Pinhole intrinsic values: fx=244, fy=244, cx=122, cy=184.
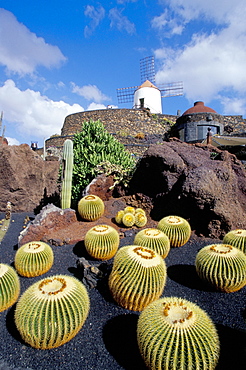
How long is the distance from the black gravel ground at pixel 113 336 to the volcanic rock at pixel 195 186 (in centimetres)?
171

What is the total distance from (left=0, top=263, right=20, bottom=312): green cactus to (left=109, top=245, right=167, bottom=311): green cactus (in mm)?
1440

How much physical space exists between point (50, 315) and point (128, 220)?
3.51 meters

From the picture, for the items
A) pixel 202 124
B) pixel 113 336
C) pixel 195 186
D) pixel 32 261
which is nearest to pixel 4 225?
pixel 32 261

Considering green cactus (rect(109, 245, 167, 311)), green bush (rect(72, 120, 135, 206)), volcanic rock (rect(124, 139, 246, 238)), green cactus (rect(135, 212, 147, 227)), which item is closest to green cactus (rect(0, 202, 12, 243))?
green bush (rect(72, 120, 135, 206))

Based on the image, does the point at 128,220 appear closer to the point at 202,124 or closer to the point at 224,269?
the point at 224,269

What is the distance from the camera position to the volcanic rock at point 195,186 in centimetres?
547

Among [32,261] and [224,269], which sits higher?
[224,269]

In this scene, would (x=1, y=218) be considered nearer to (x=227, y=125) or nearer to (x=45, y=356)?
(x=45, y=356)

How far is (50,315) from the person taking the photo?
8.48ft

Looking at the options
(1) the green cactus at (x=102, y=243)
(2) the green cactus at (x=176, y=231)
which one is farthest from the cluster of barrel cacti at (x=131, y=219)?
(1) the green cactus at (x=102, y=243)

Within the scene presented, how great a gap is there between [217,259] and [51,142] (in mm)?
29565

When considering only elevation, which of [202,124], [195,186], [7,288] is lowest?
[7,288]

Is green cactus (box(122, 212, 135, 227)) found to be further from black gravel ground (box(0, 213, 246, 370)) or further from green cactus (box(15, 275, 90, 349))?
green cactus (box(15, 275, 90, 349))

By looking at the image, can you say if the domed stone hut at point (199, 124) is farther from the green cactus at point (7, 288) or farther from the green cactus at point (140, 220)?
the green cactus at point (7, 288)
